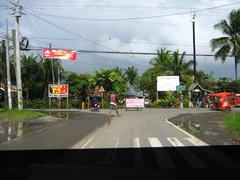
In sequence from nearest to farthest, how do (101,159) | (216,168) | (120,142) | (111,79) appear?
(216,168) → (101,159) → (120,142) → (111,79)

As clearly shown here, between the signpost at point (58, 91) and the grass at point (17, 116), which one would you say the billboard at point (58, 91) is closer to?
the signpost at point (58, 91)

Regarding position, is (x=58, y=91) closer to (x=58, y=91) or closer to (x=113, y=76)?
(x=58, y=91)

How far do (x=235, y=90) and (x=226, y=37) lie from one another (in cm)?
716

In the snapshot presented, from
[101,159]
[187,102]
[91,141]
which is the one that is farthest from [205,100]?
[101,159]

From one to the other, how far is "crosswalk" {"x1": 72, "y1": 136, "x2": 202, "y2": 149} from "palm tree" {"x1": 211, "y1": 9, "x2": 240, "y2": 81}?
4059 centimetres

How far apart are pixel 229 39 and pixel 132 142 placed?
144 ft

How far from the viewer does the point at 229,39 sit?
182 feet

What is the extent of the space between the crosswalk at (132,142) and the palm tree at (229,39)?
40.6 m

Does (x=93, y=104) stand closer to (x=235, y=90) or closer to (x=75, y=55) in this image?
(x=75, y=55)

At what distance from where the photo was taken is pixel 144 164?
392 inches

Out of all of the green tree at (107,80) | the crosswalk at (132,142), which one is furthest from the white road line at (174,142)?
the green tree at (107,80)

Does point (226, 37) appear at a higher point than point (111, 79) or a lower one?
higher

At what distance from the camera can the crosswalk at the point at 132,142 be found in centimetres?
1370

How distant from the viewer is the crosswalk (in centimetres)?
1370
